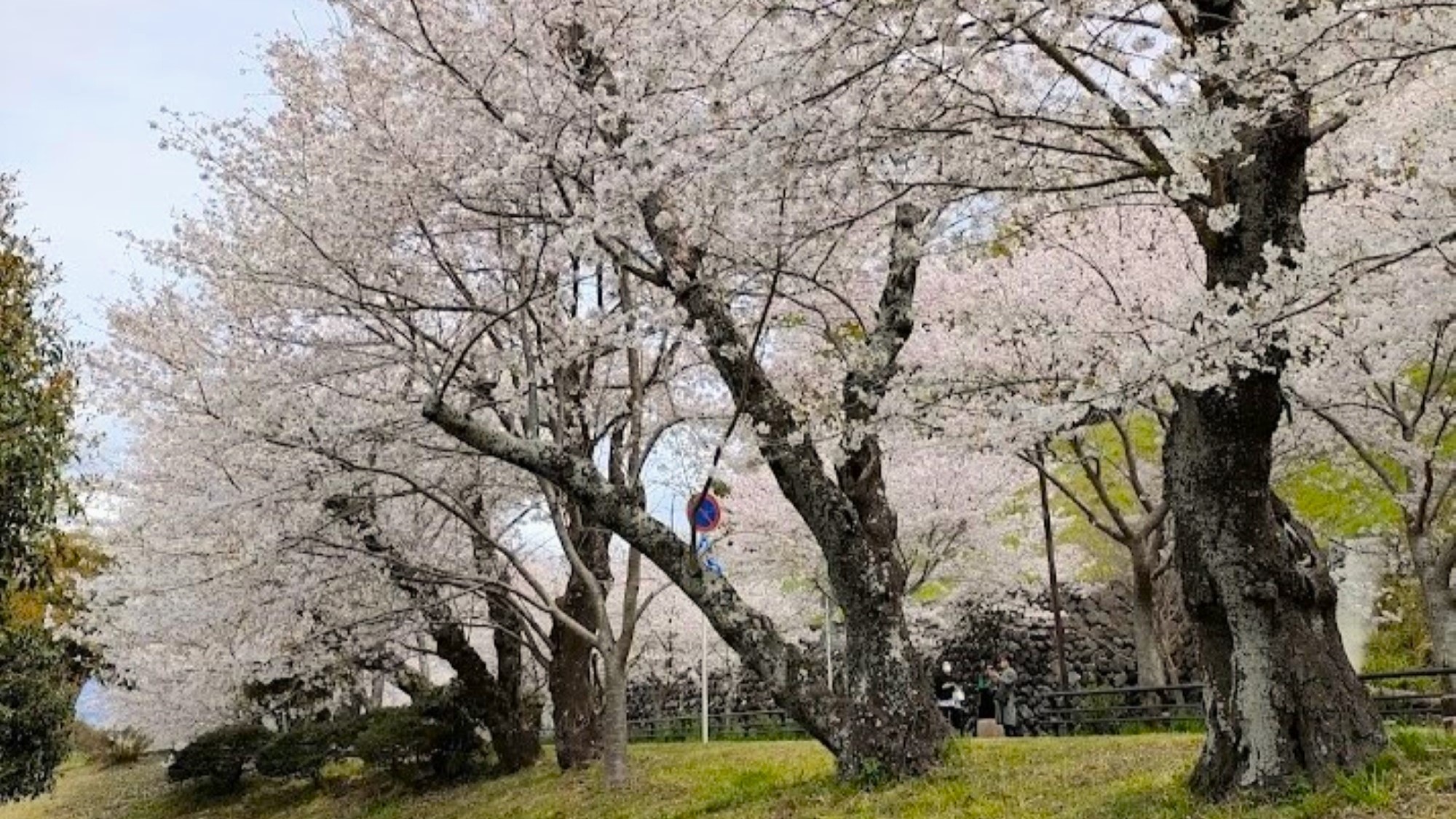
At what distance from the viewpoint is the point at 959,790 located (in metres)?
6.46

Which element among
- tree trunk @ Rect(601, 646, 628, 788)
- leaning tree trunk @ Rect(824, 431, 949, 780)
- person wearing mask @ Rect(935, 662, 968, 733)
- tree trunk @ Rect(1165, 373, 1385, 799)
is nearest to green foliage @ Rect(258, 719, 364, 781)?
tree trunk @ Rect(601, 646, 628, 788)

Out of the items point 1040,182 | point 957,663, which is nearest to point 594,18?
point 1040,182

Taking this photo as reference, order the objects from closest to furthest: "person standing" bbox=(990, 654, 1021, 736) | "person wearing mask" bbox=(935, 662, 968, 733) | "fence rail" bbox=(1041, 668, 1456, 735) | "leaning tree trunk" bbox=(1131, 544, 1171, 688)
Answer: "fence rail" bbox=(1041, 668, 1456, 735)
"leaning tree trunk" bbox=(1131, 544, 1171, 688)
"person standing" bbox=(990, 654, 1021, 736)
"person wearing mask" bbox=(935, 662, 968, 733)

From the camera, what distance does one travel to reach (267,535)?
10.0 m

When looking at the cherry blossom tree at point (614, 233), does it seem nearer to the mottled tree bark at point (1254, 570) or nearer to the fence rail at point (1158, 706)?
the mottled tree bark at point (1254, 570)

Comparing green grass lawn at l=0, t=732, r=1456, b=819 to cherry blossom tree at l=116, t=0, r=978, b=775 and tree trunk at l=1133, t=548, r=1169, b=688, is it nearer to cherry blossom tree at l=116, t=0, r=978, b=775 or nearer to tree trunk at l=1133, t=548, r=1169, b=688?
cherry blossom tree at l=116, t=0, r=978, b=775

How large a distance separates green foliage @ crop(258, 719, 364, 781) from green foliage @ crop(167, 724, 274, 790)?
1.29 metres

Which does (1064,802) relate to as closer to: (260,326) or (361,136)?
(361,136)

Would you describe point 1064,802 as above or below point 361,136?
below

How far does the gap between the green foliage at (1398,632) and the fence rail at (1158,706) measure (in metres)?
2.34

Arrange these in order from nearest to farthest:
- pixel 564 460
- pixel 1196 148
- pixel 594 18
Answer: pixel 1196 148, pixel 564 460, pixel 594 18

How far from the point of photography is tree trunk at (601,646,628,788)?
32.4 ft

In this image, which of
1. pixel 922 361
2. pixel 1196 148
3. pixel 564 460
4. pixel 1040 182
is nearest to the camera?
pixel 1196 148

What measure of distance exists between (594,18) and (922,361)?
8.15 meters
